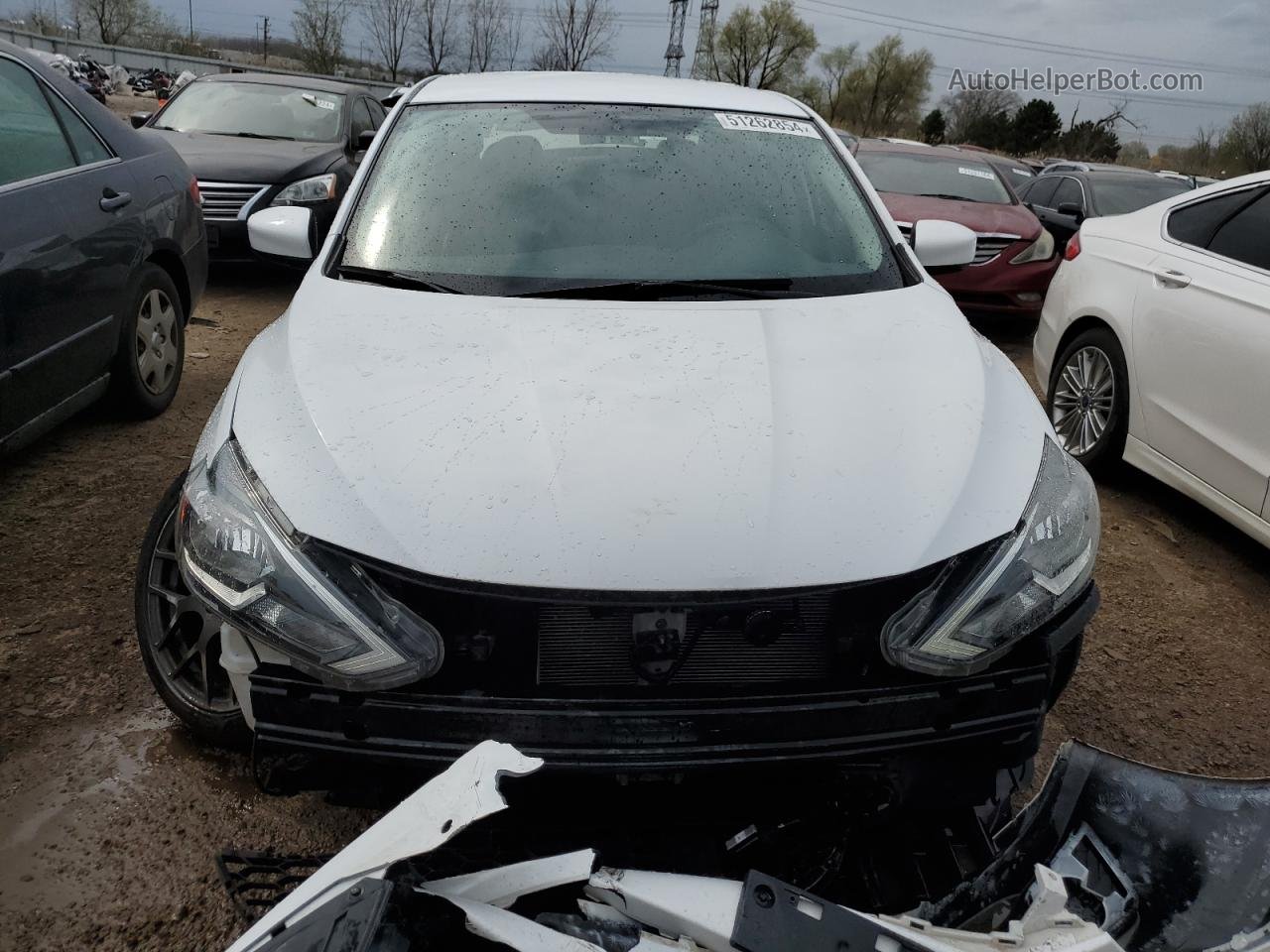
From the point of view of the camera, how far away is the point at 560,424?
76.7 inches

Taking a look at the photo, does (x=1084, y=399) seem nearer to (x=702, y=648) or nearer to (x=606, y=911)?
(x=702, y=648)

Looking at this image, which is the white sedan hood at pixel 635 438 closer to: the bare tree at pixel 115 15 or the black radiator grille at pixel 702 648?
the black radiator grille at pixel 702 648

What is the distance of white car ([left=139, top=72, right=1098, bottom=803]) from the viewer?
170 centimetres

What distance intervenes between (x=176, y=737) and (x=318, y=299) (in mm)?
1175

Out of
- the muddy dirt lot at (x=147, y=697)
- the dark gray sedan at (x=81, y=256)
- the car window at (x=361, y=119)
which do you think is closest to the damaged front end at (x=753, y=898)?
the muddy dirt lot at (x=147, y=697)

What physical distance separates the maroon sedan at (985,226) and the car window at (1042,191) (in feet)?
8.49

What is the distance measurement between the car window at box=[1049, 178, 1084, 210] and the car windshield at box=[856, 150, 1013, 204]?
4.88 ft

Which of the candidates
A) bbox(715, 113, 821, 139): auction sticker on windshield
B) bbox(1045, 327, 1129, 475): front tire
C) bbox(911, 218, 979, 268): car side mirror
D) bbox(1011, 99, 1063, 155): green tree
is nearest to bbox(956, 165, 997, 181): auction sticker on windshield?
bbox(1045, 327, 1129, 475): front tire

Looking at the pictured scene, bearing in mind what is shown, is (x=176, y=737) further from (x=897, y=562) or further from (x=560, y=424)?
(x=897, y=562)

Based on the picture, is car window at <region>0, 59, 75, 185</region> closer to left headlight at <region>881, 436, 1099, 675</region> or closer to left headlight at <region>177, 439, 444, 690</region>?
left headlight at <region>177, 439, 444, 690</region>

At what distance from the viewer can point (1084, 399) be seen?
4645 millimetres

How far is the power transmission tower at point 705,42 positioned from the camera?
69312 millimetres

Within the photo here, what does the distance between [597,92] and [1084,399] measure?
107 inches

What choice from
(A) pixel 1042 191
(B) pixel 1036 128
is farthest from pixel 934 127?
(A) pixel 1042 191
